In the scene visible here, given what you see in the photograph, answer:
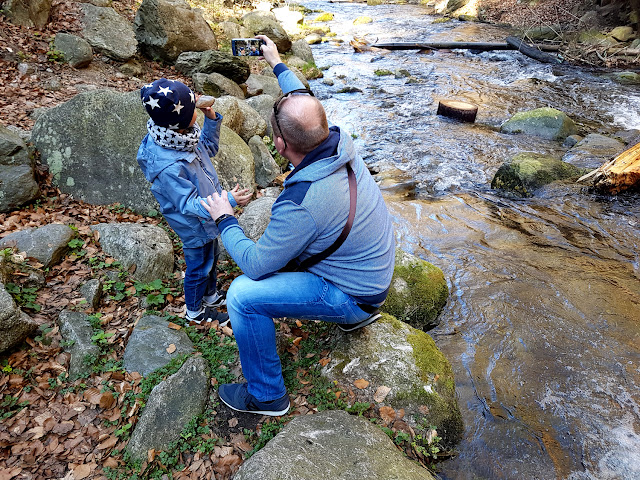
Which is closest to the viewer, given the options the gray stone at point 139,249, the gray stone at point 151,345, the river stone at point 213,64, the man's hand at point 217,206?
the man's hand at point 217,206

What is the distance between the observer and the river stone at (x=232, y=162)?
17.9 feet

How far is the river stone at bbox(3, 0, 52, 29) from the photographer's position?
796 centimetres

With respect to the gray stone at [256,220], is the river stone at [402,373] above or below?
below

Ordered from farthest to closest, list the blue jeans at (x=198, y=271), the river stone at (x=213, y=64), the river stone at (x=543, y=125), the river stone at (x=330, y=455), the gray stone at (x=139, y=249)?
the river stone at (x=543, y=125)
the river stone at (x=213, y=64)
the gray stone at (x=139, y=249)
the blue jeans at (x=198, y=271)
the river stone at (x=330, y=455)

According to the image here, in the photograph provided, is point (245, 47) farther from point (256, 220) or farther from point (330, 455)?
point (330, 455)

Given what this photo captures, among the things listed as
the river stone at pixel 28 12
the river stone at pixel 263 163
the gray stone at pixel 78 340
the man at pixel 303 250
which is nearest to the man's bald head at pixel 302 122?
the man at pixel 303 250

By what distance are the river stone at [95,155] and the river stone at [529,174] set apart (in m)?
5.92

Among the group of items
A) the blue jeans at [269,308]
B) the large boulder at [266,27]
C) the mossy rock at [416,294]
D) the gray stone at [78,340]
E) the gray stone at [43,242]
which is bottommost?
the mossy rock at [416,294]

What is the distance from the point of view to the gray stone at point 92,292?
377 centimetres

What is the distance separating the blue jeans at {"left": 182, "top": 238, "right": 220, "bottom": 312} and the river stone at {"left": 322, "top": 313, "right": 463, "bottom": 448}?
1.32m

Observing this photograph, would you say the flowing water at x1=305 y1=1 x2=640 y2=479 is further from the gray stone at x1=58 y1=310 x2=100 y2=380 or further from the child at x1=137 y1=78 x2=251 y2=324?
the gray stone at x1=58 y1=310 x2=100 y2=380

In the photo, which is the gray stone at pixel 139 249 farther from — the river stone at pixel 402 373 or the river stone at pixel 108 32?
the river stone at pixel 108 32

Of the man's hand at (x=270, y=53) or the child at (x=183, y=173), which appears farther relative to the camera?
the man's hand at (x=270, y=53)

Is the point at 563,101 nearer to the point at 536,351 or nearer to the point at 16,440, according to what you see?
the point at 536,351
